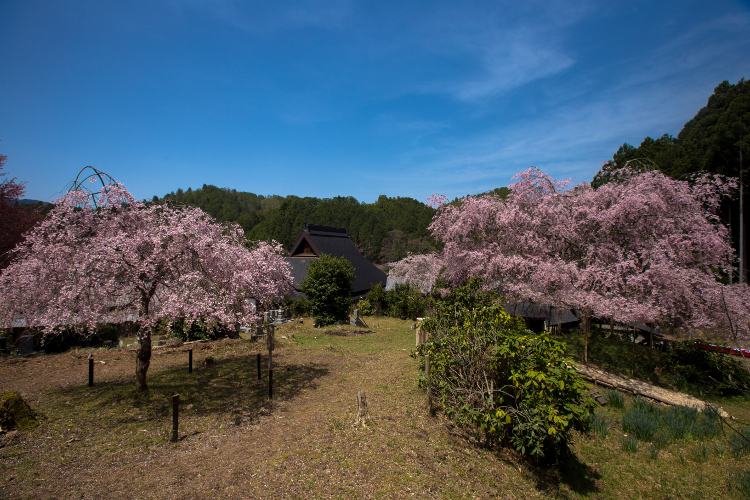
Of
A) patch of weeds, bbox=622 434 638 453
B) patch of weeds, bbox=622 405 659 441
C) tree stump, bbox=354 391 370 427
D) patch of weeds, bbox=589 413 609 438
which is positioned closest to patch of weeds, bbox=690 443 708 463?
patch of weeds, bbox=622 405 659 441

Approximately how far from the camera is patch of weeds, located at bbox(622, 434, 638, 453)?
6.53 m

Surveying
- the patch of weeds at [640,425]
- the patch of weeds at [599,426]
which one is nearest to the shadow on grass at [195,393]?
the patch of weeds at [599,426]

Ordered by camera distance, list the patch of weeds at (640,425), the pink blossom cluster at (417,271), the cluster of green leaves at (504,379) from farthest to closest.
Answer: the pink blossom cluster at (417,271)
the patch of weeds at (640,425)
the cluster of green leaves at (504,379)

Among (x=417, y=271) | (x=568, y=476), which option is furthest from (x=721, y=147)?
(x=568, y=476)

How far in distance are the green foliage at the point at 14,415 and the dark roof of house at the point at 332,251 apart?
68.3ft

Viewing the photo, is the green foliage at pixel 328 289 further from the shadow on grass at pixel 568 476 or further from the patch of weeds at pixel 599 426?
the shadow on grass at pixel 568 476

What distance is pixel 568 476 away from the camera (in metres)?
5.86

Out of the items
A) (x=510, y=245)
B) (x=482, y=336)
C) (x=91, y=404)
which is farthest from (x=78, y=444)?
(x=510, y=245)

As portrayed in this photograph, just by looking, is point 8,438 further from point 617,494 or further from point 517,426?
point 617,494

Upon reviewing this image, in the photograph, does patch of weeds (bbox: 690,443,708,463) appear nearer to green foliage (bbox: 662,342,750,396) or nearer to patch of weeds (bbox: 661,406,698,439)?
patch of weeds (bbox: 661,406,698,439)

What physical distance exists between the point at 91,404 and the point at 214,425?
2690mm

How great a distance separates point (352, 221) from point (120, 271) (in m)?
69.8

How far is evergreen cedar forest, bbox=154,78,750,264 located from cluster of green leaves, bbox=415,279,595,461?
5.88m

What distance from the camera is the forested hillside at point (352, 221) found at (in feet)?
207
